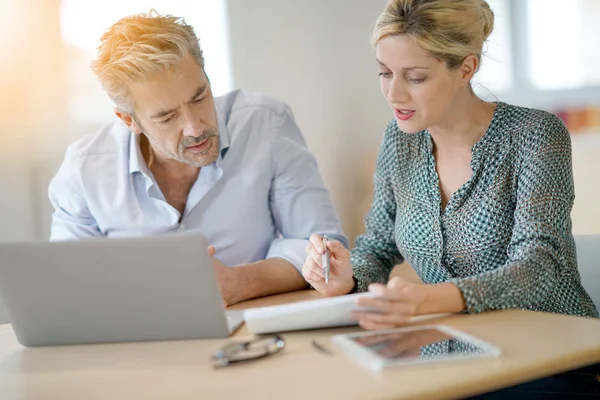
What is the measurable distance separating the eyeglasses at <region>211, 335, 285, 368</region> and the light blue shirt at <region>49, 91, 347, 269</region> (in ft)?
2.79

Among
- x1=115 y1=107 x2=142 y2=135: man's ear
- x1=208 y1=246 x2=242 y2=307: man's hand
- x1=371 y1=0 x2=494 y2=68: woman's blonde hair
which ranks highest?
x1=371 y1=0 x2=494 y2=68: woman's blonde hair

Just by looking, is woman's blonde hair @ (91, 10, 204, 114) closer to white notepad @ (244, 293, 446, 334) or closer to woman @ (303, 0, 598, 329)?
woman @ (303, 0, 598, 329)

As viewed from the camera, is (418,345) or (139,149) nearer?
(418,345)

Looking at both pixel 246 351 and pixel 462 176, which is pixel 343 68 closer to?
pixel 462 176

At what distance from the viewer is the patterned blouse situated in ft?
4.67

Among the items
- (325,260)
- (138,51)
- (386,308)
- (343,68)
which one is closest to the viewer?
(386,308)

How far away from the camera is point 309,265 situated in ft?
5.10

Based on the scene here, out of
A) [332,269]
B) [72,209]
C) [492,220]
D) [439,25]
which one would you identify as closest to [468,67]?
[439,25]

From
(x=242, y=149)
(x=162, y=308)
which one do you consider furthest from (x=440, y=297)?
(x=242, y=149)

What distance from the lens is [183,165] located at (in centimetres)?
214

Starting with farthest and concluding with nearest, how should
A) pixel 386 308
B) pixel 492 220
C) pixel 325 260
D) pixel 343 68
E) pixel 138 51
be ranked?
pixel 343 68 < pixel 138 51 < pixel 492 220 < pixel 325 260 < pixel 386 308

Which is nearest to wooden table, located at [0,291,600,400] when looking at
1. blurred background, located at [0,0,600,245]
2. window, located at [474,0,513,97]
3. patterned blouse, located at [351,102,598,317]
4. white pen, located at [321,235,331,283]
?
patterned blouse, located at [351,102,598,317]

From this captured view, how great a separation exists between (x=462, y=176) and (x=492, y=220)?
0.48ft

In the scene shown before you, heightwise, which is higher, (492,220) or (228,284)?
(492,220)
